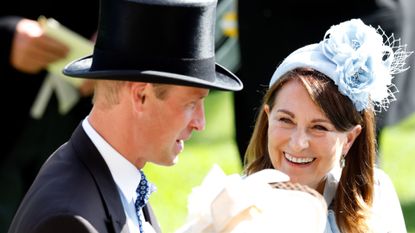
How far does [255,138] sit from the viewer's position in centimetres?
495

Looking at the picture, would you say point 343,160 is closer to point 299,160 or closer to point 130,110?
point 299,160

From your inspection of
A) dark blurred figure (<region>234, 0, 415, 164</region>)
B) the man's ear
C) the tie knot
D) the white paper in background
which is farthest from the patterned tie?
dark blurred figure (<region>234, 0, 415, 164</region>)

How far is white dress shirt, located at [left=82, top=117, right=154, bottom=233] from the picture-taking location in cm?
385

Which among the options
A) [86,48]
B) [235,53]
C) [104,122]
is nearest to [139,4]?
[104,122]

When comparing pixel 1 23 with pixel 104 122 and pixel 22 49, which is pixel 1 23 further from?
pixel 104 122

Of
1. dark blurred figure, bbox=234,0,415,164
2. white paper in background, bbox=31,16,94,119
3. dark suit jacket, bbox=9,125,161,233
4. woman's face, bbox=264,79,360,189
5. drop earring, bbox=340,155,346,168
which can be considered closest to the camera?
dark suit jacket, bbox=9,125,161,233

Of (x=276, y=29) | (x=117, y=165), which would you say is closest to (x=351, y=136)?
(x=117, y=165)

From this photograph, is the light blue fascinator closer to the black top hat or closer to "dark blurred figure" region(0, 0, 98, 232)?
the black top hat

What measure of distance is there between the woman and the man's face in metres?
0.87

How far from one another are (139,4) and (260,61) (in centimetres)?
270

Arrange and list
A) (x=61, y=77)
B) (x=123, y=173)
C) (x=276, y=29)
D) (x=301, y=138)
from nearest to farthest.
A: (x=123, y=173) < (x=301, y=138) < (x=61, y=77) < (x=276, y=29)

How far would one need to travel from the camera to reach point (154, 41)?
152 inches

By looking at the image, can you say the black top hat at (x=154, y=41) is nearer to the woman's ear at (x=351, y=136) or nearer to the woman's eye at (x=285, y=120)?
the woman's eye at (x=285, y=120)

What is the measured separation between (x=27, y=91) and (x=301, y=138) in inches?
83.6
